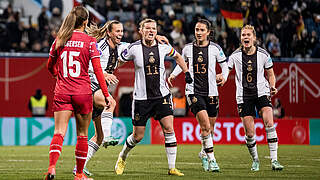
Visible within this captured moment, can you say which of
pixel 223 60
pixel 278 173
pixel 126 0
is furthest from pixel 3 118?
pixel 278 173

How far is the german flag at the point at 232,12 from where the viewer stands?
2366cm

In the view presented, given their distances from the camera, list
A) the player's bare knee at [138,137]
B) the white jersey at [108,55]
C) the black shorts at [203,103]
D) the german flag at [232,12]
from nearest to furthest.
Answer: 1. the player's bare knee at [138,137]
2. the white jersey at [108,55]
3. the black shorts at [203,103]
4. the german flag at [232,12]

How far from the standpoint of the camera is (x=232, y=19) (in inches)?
936

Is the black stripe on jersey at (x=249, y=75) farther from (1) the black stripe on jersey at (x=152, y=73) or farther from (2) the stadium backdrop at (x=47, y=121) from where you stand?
(2) the stadium backdrop at (x=47, y=121)

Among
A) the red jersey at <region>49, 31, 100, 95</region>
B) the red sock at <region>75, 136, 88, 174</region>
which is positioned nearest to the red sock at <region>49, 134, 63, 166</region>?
the red sock at <region>75, 136, 88, 174</region>

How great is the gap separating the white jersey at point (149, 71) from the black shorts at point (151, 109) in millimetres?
65

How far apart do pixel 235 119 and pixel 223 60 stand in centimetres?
1008

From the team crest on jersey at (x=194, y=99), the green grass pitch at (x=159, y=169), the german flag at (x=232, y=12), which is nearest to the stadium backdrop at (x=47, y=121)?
the german flag at (x=232, y=12)

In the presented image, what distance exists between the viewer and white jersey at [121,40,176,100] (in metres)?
9.77

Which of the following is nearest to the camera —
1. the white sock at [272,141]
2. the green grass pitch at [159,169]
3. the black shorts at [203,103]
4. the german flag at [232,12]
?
the green grass pitch at [159,169]

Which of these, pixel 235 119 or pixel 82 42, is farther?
pixel 235 119

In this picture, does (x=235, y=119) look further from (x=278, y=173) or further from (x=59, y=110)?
(x=59, y=110)

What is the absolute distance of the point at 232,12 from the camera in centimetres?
2406

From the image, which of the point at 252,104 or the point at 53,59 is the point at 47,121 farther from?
the point at 53,59
